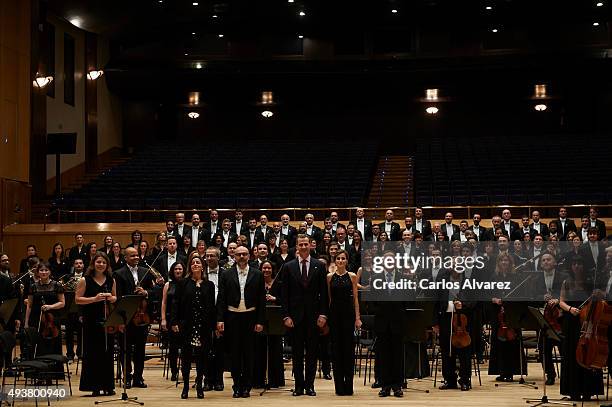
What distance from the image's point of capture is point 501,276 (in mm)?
9055

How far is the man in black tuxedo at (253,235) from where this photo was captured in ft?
46.1

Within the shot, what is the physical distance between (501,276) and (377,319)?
1530mm

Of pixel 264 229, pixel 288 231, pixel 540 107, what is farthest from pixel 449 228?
pixel 540 107

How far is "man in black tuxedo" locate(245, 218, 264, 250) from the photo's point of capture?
46.1ft

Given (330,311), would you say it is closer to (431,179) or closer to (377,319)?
(377,319)

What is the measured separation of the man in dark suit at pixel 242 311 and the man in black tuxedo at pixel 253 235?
5.48 metres

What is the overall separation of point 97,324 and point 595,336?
4415mm

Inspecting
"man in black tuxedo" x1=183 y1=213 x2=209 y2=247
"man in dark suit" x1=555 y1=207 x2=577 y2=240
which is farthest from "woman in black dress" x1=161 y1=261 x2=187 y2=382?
"man in dark suit" x1=555 y1=207 x2=577 y2=240

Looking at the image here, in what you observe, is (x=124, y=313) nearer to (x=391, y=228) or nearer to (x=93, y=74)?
(x=391, y=228)

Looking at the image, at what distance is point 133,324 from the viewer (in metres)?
8.79

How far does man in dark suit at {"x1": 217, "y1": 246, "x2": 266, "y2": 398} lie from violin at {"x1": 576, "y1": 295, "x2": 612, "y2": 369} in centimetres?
299

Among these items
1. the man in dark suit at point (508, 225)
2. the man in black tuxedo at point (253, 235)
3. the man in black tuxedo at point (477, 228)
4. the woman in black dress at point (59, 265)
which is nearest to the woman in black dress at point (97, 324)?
the woman in black dress at point (59, 265)

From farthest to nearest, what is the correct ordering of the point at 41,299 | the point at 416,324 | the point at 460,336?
the point at 41,299 → the point at 416,324 → the point at 460,336

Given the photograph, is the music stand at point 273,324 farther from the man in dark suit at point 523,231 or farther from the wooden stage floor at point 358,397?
the man in dark suit at point 523,231
